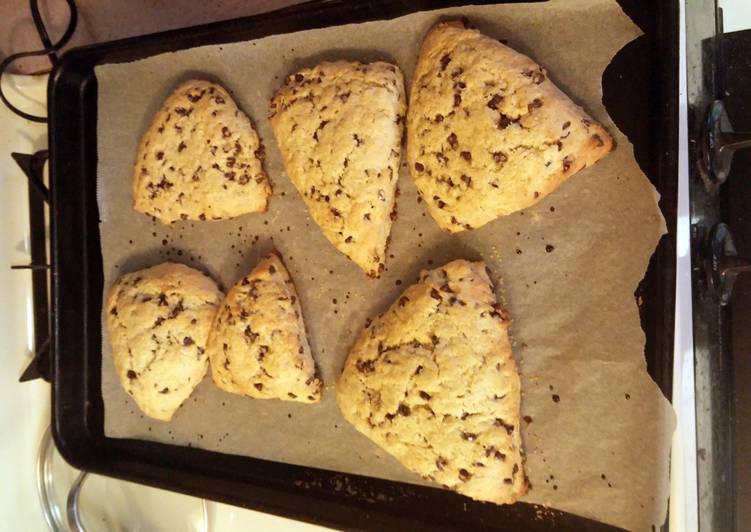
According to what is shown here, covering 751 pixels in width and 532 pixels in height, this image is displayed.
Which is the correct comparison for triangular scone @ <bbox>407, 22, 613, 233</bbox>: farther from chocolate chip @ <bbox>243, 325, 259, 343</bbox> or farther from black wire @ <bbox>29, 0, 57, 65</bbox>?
black wire @ <bbox>29, 0, 57, 65</bbox>

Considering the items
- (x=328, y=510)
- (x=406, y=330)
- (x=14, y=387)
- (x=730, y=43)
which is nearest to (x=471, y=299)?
(x=406, y=330)

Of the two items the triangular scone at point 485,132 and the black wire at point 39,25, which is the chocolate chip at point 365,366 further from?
the black wire at point 39,25

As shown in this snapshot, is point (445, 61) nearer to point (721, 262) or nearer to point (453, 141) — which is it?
point (453, 141)

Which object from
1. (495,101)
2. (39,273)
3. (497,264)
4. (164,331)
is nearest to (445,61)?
(495,101)

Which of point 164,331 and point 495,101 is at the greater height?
point 495,101

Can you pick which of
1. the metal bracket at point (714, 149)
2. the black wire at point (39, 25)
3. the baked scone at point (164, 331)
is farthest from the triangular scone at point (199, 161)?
the metal bracket at point (714, 149)

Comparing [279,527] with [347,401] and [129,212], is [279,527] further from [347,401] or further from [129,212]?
[129,212]
